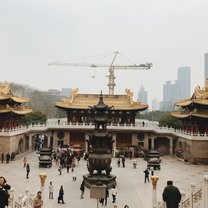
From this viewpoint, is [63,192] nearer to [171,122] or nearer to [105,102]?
[105,102]

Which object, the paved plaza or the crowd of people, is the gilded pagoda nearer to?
the crowd of people

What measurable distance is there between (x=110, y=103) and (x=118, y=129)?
6.52 metres

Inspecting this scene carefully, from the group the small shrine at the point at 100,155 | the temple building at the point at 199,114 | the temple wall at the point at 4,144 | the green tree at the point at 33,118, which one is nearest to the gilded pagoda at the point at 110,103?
the green tree at the point at 33,118

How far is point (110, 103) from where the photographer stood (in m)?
54.9

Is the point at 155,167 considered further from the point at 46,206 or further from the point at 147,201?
the point at 46,206

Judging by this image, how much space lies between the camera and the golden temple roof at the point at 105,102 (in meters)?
52.9

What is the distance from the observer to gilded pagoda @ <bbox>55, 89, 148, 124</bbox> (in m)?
52.8

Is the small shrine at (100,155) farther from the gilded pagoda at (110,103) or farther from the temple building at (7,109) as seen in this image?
the gilded pagoda at (110,103)

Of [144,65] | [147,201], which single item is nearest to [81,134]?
[147,201]

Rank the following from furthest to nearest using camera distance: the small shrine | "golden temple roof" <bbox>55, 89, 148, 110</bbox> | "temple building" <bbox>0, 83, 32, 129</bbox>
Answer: "golden temple roof" <bbox>55, 89, 148, 110</bbox>
"temple building" <bbox>0, 83, 32, 129</bbox>
the small shrine

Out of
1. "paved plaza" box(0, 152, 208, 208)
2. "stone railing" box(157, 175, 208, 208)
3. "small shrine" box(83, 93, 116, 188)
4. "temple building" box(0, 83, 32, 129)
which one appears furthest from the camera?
"temple building" box(0, 83, 32, 129)

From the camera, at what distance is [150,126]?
50156 mm

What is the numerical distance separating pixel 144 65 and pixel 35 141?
61144 mm

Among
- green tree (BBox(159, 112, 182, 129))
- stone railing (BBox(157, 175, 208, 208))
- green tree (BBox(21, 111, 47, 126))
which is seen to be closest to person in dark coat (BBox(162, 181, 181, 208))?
stone railing (BBox(157, 175, 208, 208))
